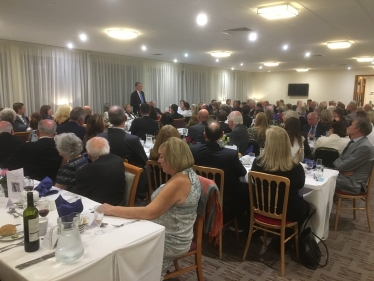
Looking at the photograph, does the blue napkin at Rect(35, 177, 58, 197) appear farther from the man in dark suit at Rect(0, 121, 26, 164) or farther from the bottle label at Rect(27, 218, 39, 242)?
the man in dark suit at Rect(0, 121, 26, 164)

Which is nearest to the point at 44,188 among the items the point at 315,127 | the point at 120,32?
the point at 120,32

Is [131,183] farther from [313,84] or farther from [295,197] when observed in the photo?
[313,84]

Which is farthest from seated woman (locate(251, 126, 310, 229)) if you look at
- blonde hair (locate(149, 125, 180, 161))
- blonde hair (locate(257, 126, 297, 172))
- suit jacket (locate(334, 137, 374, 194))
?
suit jacket (locate(334, 137, 374, 194))

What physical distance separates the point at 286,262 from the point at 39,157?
2632 mm

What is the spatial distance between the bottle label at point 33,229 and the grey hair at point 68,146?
130 cm

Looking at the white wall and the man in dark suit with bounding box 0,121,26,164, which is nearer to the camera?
the man in dark suit with bounding box 0,121,26,164

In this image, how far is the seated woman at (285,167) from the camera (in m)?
2.77

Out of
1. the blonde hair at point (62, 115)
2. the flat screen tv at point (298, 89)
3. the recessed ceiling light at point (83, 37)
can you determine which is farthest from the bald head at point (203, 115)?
the flat screen tv at point (298, 89)

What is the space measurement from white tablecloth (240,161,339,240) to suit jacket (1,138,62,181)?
1991mm

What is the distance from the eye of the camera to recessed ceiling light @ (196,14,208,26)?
4.84 m

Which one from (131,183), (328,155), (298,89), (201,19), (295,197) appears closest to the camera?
(131,183)

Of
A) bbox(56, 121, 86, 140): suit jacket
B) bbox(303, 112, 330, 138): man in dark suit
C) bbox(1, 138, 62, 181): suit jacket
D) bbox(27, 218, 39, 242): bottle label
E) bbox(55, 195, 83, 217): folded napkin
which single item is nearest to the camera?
bbox(27, 218, 39, 242): bottle label

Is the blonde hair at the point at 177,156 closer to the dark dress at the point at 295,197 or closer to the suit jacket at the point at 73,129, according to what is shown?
the dark dress at the point at 295,197

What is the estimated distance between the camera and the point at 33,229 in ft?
5.09
